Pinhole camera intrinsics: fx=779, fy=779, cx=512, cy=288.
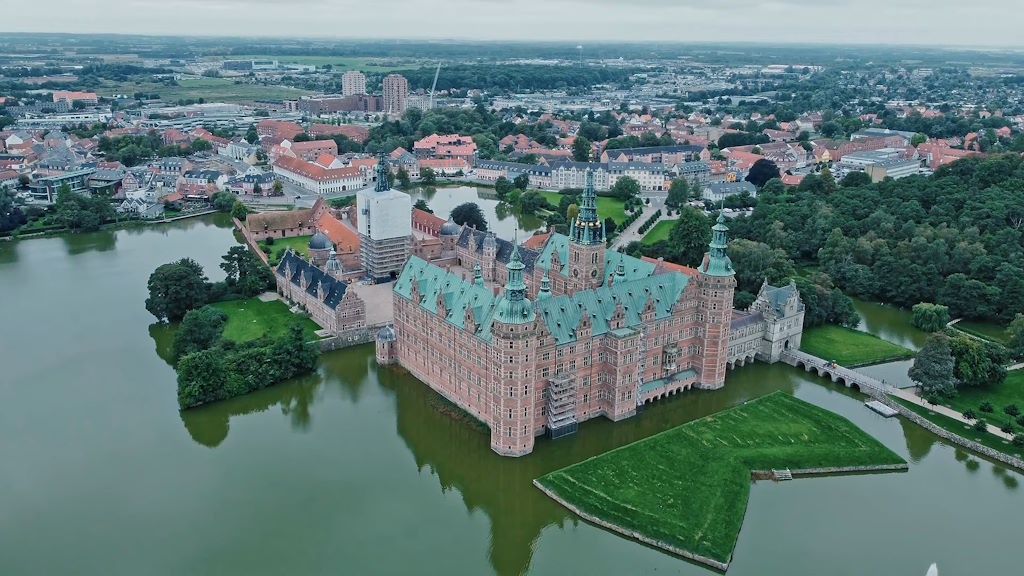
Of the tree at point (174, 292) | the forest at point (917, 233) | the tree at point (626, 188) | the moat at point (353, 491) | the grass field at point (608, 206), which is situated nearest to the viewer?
the moat at point (353, 491)

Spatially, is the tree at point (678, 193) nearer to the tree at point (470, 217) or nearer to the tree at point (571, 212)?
the tree at point (571, 212)

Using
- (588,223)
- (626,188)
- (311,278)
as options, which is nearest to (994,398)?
(588,223)

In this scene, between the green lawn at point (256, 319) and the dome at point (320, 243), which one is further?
the dome at point (320, 243)

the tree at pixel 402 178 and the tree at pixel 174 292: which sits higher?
the tree at pixel 402 178

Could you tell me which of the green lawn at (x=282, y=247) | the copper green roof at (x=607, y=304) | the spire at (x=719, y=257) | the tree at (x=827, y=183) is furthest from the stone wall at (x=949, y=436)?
the tree at (x=827, y=183)

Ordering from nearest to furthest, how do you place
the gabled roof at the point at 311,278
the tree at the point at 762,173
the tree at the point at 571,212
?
the gabled roof at the point at 311,278
the tree at the point at 571,212
the tree at the point at 762,173

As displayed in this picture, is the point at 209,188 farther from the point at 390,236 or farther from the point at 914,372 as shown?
the point at 914,372

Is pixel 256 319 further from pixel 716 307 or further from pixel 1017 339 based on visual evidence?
pixel 1017 339

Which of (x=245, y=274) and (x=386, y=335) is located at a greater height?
(x=245, y=274)
